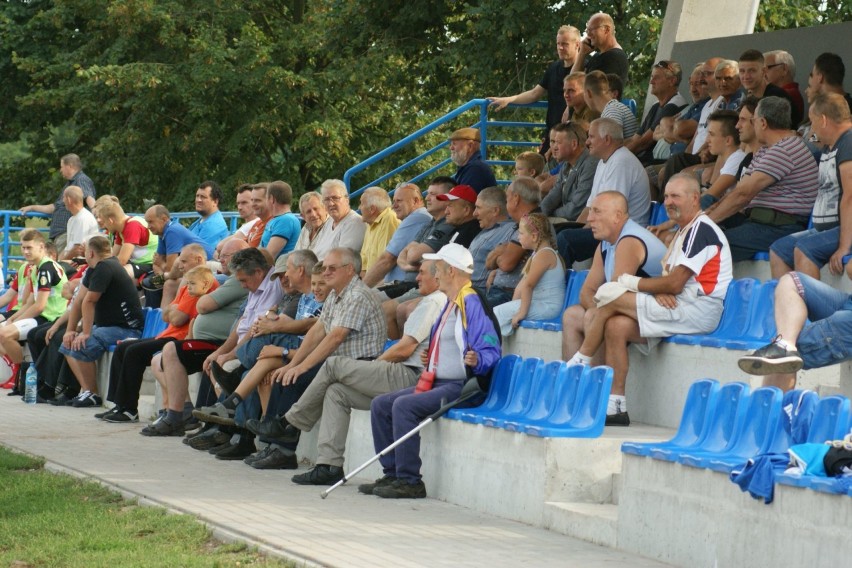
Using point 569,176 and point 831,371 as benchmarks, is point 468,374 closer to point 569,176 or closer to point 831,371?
point 831,371

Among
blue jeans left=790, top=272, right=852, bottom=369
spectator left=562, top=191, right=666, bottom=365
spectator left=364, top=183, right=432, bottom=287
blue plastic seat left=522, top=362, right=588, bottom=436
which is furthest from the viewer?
spectator left=364, top=183, right=432, bottom=287

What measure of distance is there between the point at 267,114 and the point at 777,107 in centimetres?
1775

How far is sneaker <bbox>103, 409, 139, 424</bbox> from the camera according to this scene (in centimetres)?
1316

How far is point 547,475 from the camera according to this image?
7.83m

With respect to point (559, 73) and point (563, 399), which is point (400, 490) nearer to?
point (563, 399)

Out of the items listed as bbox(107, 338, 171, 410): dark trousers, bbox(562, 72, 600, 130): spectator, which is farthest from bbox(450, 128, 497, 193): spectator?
bbox(107, 338, 171, 410): dark trousers

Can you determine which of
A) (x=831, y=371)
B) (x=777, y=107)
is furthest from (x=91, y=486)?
(x=777, y=107)

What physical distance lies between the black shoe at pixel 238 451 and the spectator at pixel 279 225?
280cm

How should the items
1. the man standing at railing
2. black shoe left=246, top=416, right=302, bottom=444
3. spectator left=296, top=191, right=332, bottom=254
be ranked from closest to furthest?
black shoe left=246, top=416, right=302, bottom=444, spectator left=296, top=191, right=332, bottom=254, the man standing at railing

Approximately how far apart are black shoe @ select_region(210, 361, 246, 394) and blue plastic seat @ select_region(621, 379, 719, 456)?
14.8ft

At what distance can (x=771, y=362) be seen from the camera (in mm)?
7152

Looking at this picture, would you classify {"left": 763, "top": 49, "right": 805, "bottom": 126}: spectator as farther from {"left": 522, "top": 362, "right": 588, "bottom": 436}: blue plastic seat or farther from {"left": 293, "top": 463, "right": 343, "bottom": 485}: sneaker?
{"left": 293, "top": 463, "right": 343, "bottom": 485}: sneaker

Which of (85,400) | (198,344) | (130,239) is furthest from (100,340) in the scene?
(198,344)

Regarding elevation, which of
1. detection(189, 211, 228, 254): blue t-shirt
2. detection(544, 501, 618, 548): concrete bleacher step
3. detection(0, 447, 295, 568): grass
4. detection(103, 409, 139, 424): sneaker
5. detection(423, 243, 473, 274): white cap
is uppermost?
detection(189, 211, 228, 254): blue t-shirt
